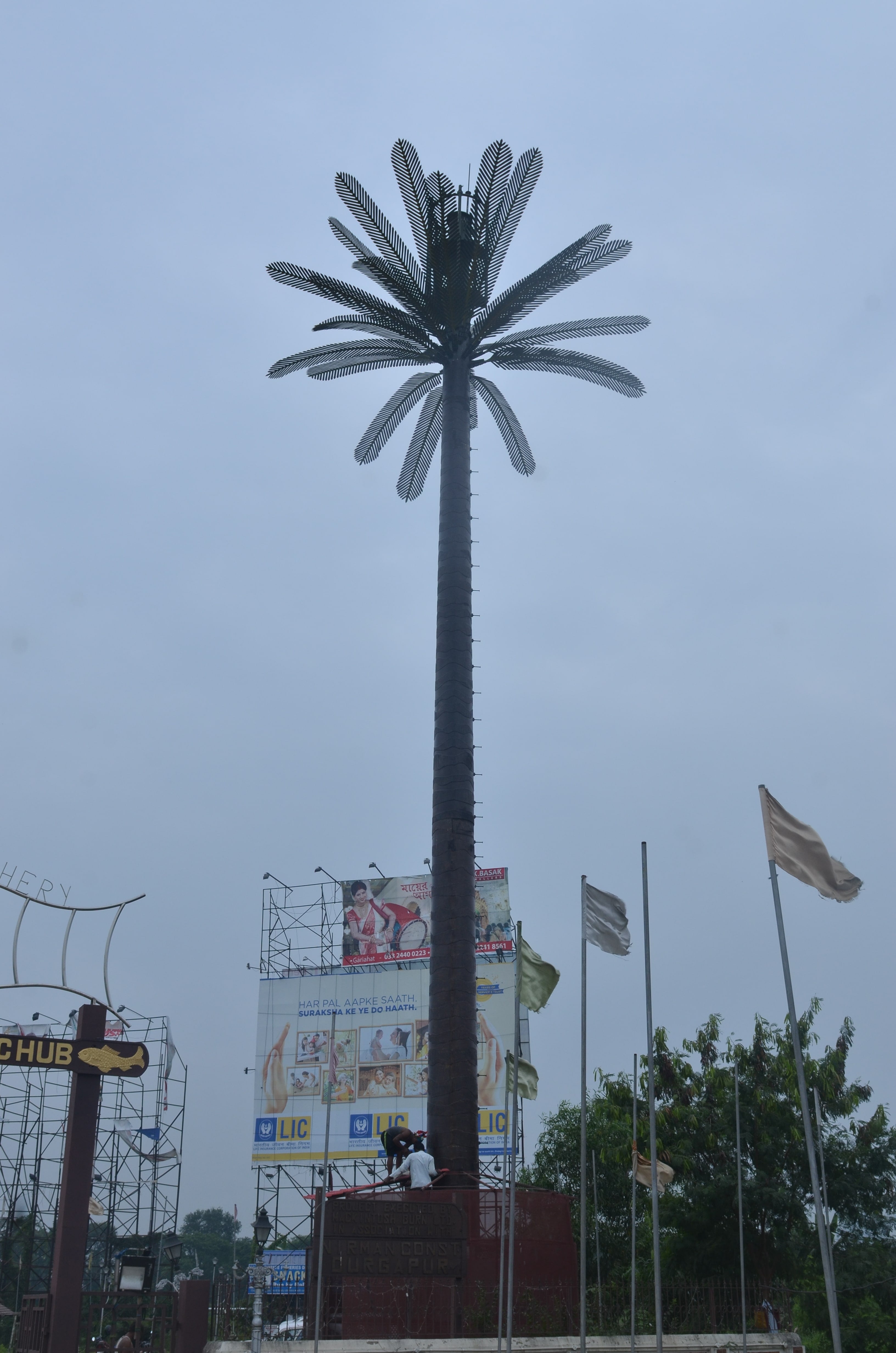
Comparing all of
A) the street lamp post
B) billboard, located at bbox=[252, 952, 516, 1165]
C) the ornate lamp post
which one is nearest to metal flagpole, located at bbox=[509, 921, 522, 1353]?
the street lamp post

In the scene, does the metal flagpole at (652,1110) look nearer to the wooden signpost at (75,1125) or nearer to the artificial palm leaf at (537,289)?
the wooden signpost at (75,1125)

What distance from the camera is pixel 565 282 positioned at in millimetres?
26938

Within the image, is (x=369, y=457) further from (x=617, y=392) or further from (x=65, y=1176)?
(x=65, y=1176)

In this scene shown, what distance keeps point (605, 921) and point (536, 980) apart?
6056 mm

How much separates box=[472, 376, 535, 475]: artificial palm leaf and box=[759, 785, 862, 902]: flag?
58.8 ft

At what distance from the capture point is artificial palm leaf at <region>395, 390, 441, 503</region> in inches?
1211

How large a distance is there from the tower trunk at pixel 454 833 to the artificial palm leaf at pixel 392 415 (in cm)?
264

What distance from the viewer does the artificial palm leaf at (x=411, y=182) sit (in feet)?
80.3

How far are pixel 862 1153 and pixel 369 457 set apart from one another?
68.3ft

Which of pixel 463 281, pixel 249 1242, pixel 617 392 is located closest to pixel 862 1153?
pixel 617 392

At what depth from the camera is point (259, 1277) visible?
15719 mm

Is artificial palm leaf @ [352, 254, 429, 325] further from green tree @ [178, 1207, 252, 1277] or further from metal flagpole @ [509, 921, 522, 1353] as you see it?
green tree @ [178, 1207, 252, 1277]

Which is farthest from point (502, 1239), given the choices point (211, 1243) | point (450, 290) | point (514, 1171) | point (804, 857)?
point (211, 1243)

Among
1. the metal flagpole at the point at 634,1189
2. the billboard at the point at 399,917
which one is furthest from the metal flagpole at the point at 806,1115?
the billboard at the point at 399,917
